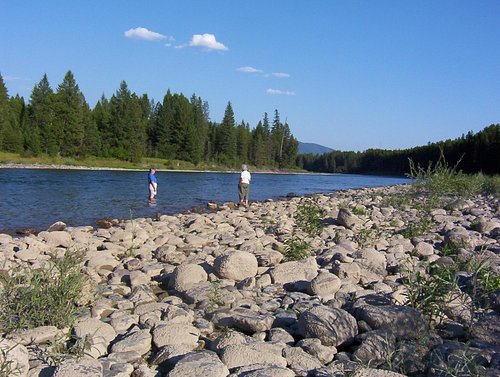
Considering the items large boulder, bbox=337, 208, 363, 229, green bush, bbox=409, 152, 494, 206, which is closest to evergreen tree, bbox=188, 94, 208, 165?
green bush, bbox=409, 152, 494, 206

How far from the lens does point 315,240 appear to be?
9.02 m

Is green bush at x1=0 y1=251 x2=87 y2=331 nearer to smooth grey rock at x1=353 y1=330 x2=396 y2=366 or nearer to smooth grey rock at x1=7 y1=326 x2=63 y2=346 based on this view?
smooth grey rock at x1=7 y1=326 x2=63 y2=346

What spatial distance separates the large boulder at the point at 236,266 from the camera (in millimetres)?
6332

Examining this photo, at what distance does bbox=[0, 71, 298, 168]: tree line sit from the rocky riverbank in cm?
5943

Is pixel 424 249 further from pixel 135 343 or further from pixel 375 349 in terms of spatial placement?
pixel 135 343

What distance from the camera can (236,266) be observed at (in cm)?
636

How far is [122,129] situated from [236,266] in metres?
69.9

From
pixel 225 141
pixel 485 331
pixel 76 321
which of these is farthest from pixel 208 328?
pixel 225 141

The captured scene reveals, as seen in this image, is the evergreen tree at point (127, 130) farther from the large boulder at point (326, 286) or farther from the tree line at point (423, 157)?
the large boulder at point (326, 286)

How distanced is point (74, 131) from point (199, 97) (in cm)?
3914

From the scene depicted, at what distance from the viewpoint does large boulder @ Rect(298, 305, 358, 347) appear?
3.95m

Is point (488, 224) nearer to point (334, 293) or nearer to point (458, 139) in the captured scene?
point (334, 293)

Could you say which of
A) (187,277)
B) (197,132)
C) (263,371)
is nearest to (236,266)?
(187,277)

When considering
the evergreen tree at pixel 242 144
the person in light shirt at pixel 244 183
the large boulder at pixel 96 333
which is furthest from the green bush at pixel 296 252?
the evergreen tree at pixel 242 144
